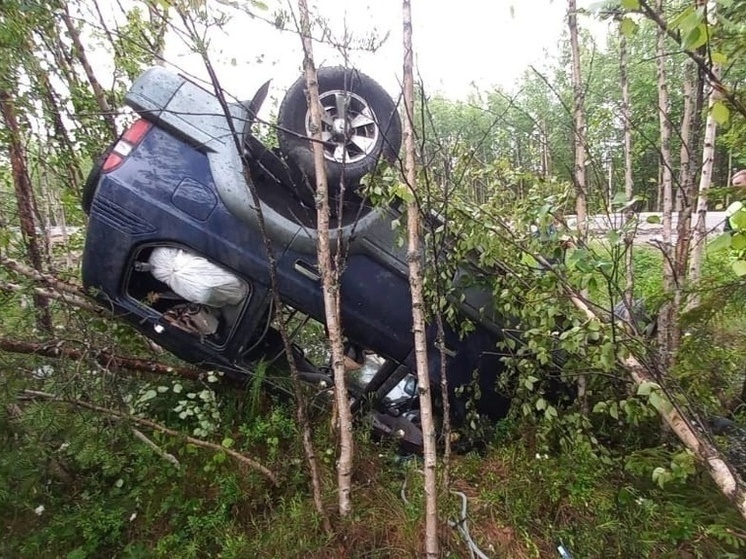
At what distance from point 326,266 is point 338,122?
3.42ft

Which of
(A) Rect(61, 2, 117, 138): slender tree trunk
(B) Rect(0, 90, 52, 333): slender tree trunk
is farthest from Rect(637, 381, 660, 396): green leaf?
(A) Rect(61, 2, 117, 138): slender tree trunk

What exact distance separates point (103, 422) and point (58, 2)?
2267 mm

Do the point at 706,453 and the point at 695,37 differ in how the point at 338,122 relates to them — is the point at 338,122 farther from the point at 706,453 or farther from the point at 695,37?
the point at 706,453

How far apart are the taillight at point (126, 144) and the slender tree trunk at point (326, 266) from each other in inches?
47.9

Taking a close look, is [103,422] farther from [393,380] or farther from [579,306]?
[579,306]

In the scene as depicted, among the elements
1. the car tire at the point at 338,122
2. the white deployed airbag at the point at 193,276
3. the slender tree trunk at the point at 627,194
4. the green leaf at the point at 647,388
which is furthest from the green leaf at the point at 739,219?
the white deployed airbag at the point at 193,276

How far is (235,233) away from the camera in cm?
274

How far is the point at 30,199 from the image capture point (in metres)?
3.95

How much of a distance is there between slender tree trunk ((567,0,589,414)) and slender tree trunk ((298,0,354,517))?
1.39 m

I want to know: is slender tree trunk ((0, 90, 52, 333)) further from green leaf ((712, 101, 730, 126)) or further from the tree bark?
green leaf ((712, 101, 730, 126))

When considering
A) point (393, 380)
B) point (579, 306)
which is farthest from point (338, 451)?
point (579, 306)

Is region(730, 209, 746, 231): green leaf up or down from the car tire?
down

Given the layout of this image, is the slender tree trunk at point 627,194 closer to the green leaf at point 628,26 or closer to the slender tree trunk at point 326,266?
the green leaf at point 628,26

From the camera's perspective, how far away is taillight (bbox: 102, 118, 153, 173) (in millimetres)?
2725
